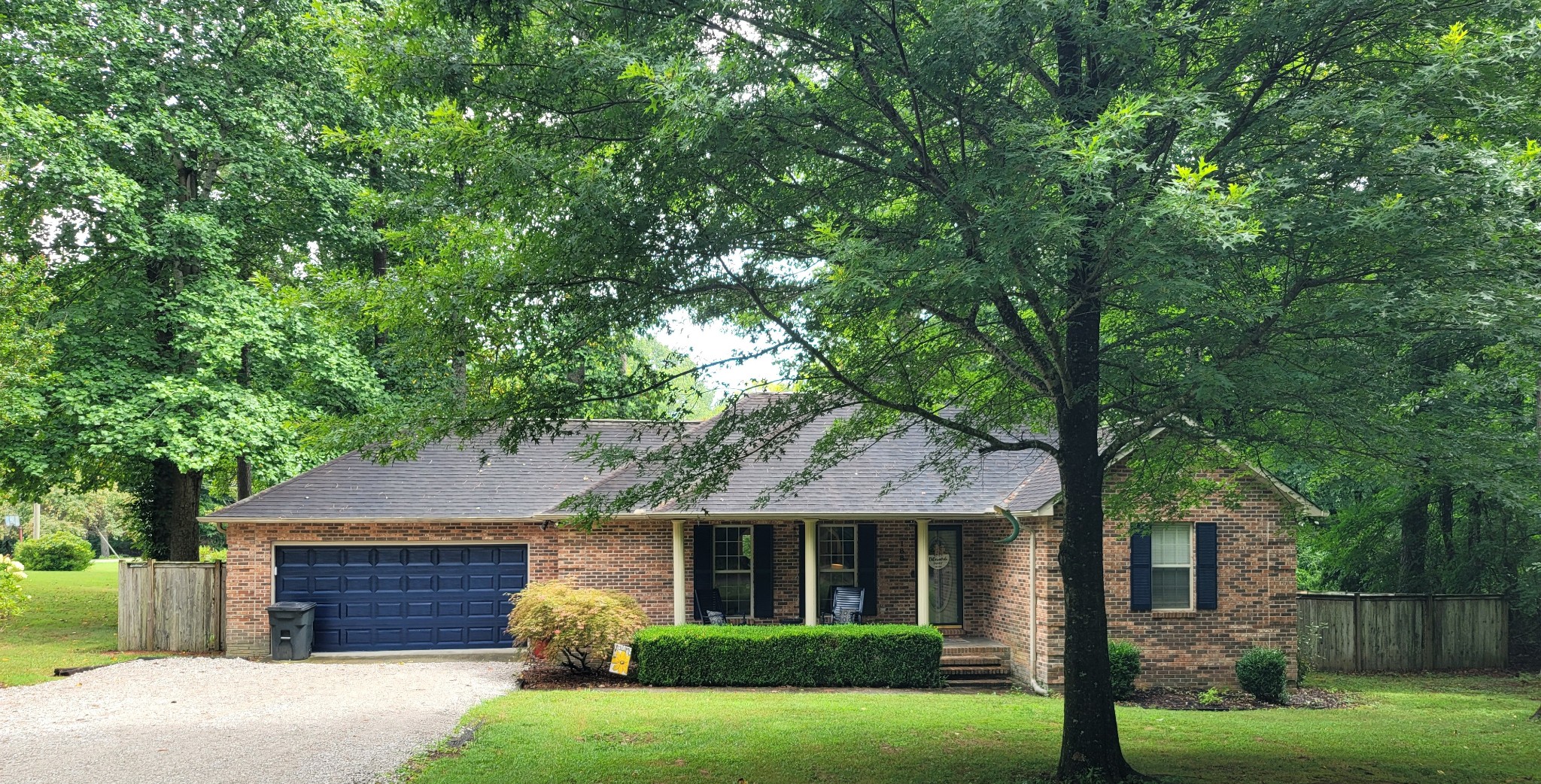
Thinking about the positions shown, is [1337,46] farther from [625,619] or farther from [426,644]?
[426,644]

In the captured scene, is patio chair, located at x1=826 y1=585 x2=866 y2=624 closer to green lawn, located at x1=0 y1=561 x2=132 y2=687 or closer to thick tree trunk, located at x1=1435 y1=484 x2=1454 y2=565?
green lawn, located at x1=0 y1=561 x2=132 y2=687

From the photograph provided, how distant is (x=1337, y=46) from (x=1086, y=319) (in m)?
2.84

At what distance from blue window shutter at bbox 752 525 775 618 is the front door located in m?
2.94

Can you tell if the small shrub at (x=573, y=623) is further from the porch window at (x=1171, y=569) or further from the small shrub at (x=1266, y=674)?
the small shrub at (x=1266, y=674)

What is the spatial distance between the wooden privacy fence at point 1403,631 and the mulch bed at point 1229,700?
3.22m

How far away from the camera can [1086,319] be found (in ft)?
30.4

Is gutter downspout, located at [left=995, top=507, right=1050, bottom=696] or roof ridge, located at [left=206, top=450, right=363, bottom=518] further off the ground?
roof ridge, located at [left=206, top=450, right=363, bottom=518]

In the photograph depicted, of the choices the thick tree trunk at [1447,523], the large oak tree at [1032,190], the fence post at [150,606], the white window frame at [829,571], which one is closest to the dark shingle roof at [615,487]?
the white window frame at [829,571]

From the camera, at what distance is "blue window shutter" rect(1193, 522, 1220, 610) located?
16.9 m

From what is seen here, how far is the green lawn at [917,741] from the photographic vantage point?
9.73 metres

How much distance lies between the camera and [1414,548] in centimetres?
2253

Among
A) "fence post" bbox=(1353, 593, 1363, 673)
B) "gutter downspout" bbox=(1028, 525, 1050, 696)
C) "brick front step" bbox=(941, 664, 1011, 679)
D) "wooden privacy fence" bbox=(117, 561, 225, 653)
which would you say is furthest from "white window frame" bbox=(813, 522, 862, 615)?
"wooden privacy fence" bbox=(117, 561, 225, 653)

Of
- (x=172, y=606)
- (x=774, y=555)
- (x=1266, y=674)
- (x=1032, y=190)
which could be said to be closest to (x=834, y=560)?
(x=774, y=555)

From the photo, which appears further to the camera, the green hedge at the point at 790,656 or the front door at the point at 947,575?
the front door at the point at 947,575
